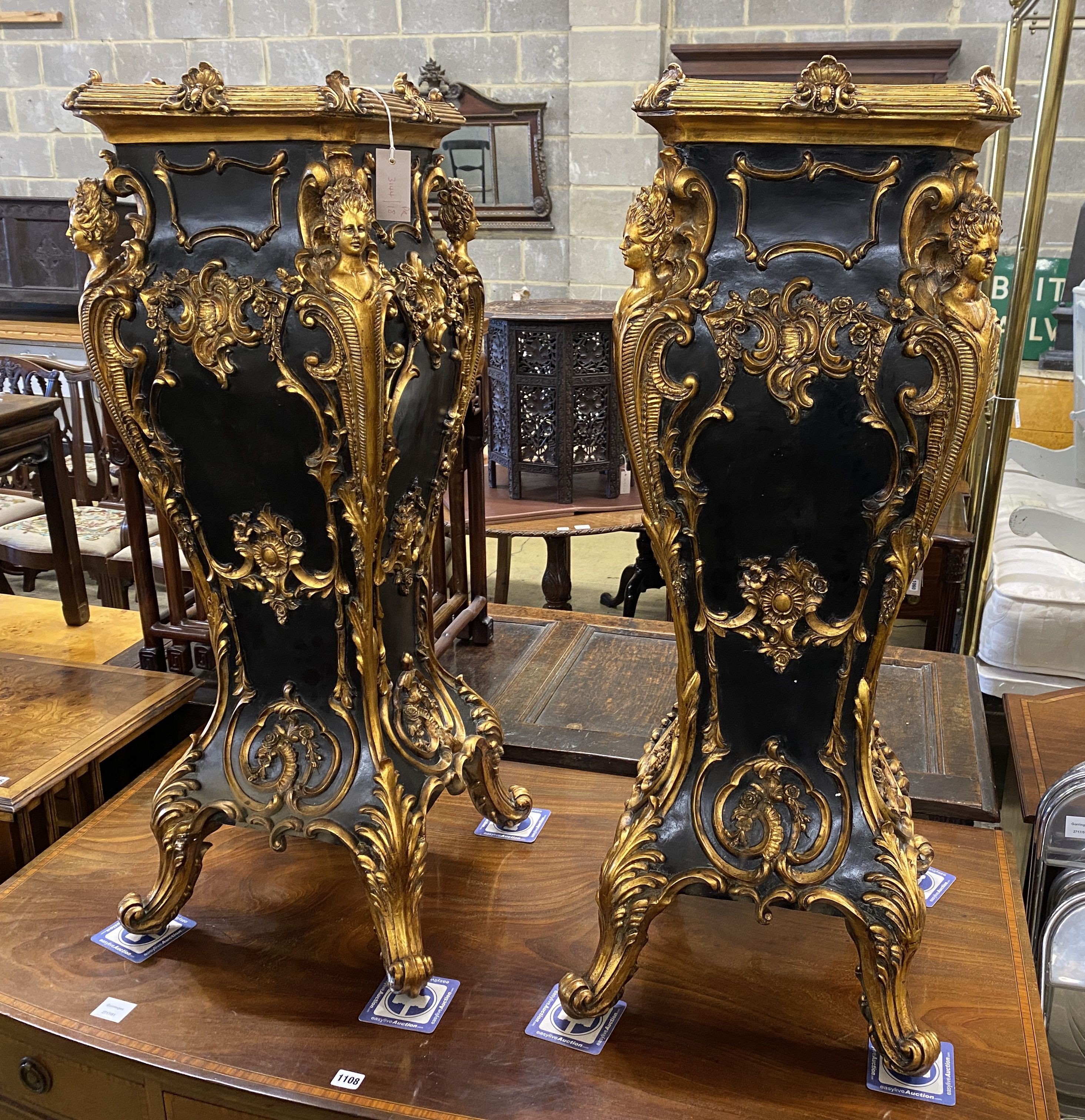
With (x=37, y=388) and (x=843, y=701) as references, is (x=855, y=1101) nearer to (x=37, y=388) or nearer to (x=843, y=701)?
(x=843, y=701)

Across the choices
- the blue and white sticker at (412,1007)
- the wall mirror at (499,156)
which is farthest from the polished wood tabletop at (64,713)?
the wall mirror at (499,156)

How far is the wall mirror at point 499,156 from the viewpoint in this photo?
4.28 meters

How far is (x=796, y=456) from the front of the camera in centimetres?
103

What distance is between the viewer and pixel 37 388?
12.7 feet

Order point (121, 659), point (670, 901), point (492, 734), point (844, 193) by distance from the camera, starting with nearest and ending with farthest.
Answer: point (844, 193), point (670, 901), point (492, 734), point (121, 659)

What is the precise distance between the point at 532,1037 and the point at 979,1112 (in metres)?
0.48

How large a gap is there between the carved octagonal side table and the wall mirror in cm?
155

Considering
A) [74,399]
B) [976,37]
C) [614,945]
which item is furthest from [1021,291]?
[74,399]

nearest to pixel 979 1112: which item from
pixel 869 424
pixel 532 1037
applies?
pixel 532 1037

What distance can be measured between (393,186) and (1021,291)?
4.42ft

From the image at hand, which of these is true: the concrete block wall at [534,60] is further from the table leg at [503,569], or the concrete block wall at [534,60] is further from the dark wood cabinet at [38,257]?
the table leg at [503,569]

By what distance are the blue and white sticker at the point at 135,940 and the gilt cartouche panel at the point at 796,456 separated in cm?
55

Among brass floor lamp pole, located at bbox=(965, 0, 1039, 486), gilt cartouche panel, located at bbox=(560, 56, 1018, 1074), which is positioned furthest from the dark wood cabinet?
gilt cartouche panel, located at bbox=(560, 56, 1018, 1074)

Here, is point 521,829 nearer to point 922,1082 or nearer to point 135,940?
point 135,940
